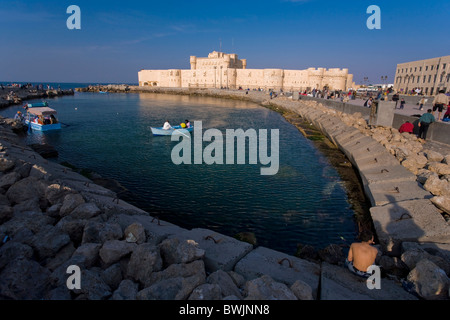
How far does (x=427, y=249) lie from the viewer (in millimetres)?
5867

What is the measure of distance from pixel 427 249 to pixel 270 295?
429 cm

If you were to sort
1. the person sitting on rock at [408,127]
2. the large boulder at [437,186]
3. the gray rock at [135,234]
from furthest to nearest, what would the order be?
the person sitting on rock at [408,127]
the large boulder at [437,186]
the gray rock at [135,234]

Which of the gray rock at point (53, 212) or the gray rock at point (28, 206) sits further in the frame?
the gray rock at point (28, 206)

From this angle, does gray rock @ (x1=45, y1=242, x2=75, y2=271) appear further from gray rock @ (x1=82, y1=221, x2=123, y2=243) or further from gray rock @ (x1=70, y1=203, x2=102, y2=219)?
gray rock @ (x1=70, y1=203, x2=102, y2=219)

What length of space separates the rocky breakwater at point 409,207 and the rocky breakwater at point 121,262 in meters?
1.68

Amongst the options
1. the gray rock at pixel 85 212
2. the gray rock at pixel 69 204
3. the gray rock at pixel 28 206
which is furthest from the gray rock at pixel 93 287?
the gray rock at pixel 28 206

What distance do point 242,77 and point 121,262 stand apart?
87083 millimetres

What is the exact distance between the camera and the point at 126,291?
419 centimetres

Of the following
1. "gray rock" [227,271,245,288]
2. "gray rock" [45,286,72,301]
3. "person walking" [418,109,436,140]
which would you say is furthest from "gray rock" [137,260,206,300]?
"person walking" [418,109,436,140]

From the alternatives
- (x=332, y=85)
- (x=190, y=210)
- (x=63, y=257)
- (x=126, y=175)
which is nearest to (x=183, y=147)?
(x=126, y=175)

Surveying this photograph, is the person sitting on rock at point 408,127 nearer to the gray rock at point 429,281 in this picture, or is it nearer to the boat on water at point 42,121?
the gray rock at point 429,281

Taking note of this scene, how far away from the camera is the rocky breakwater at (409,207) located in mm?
Result: 4691

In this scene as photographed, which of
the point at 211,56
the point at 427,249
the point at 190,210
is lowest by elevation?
the point at 190,210
